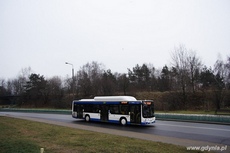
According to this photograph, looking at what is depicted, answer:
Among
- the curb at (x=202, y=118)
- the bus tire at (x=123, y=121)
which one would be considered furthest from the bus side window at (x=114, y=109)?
the curb at (x=202, y=118)

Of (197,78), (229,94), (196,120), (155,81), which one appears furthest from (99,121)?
(155,81)

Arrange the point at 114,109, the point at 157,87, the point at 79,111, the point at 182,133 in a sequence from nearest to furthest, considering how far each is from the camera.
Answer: the point at 182,133 < the point at 114,109 < the point at 79,111 < the point at 157,87

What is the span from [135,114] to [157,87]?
133ft

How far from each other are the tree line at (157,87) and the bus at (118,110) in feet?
54.1

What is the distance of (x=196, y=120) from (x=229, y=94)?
1445 centimetres

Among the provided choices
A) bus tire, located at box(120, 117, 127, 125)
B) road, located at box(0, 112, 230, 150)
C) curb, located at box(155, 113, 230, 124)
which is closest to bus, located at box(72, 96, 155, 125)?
bus tire, located at box(120, 117, 127, 125)

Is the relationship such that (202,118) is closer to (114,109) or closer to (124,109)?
(124,109)

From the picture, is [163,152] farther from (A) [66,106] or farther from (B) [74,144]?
(A) [66,106]

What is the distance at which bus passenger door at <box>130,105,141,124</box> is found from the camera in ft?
65.9

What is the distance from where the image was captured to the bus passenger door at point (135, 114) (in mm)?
20078

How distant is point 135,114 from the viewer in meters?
20.3

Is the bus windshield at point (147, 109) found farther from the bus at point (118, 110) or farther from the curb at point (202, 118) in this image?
the curb at point (202, 118)

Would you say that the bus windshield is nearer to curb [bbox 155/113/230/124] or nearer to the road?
the road

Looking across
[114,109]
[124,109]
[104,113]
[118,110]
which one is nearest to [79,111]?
[104,113]
